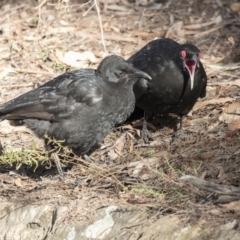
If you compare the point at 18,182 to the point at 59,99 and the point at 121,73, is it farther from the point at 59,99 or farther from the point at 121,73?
the point at 121,73

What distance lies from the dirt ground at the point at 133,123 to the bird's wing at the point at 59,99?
398mm

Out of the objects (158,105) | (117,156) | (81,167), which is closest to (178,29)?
(158,105)

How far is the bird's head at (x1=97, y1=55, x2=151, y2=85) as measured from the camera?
6785 millimetres

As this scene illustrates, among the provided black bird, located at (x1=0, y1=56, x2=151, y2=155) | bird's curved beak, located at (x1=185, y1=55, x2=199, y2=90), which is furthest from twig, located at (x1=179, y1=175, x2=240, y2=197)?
bird's curved beak, located at (x1=185, y1=55, x2=199, y2=90)

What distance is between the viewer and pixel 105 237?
18.4 ft

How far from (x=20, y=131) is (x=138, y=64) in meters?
1.63

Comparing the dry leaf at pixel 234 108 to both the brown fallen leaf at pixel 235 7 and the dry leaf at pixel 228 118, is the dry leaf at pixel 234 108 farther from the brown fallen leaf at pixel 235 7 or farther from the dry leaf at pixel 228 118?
the brown fallen leaf at pixel 235 7

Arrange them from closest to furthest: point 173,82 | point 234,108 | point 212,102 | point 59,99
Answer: point 59,99, point 173,82, point 234,108, point 212,102

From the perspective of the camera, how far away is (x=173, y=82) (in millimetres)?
7480

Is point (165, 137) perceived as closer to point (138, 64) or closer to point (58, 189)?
point (138, 64)

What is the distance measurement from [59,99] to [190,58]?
1523 mm

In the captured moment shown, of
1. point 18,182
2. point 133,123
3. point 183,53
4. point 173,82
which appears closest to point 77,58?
point 133,123

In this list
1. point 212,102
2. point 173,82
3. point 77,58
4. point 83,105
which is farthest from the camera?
point 77,58

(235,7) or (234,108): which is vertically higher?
(235,7)
